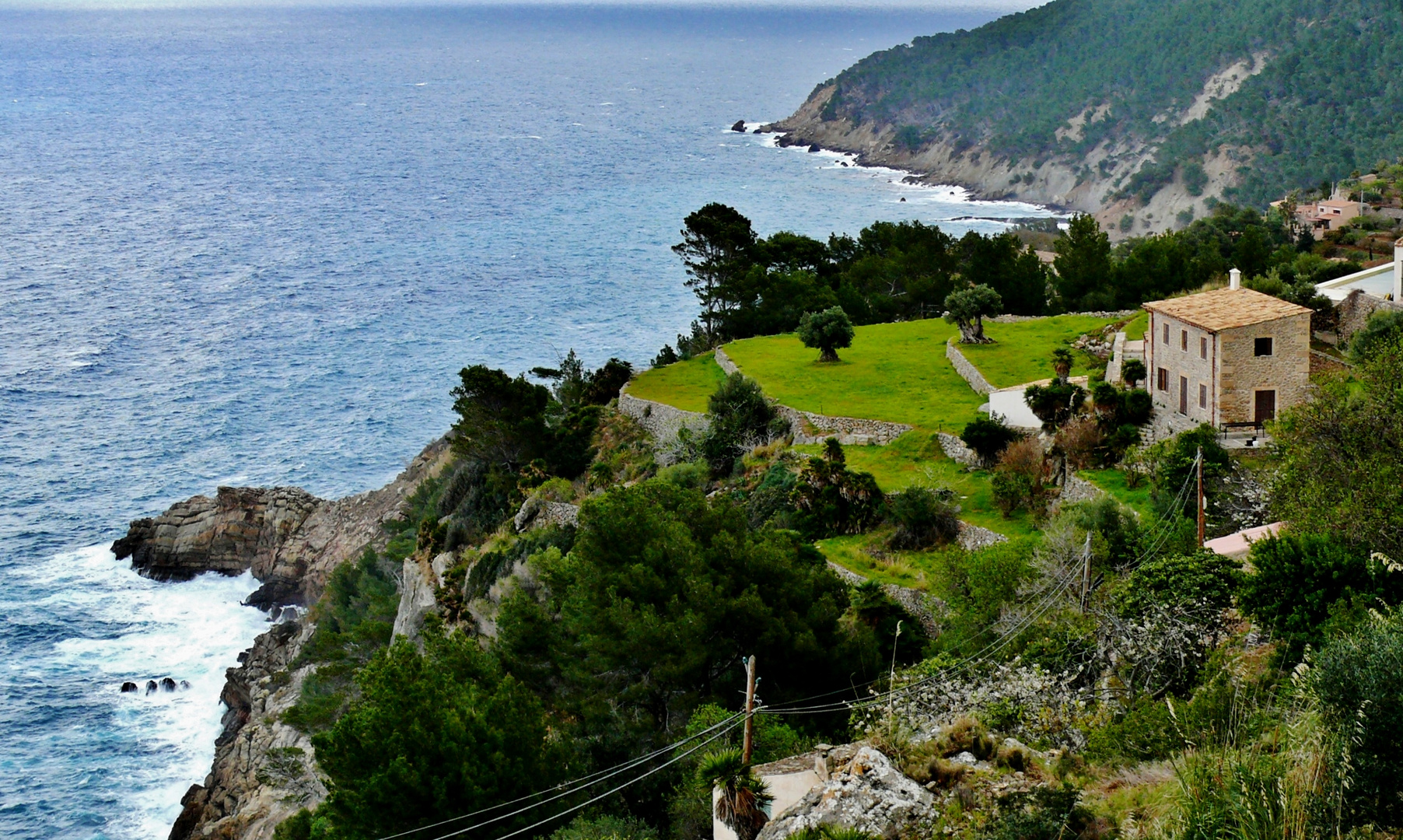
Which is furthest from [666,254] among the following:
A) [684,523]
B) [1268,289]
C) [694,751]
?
[694,751]

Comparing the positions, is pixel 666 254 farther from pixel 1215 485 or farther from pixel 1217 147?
pixel 1215 485

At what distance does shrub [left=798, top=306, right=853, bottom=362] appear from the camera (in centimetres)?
5366

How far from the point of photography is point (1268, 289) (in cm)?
4469

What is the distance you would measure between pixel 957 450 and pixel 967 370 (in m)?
8.53

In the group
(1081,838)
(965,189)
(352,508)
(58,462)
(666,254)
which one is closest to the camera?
(1081,838)

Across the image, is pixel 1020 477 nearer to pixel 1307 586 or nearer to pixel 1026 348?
pixel 1026 348

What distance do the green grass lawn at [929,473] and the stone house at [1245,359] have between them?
20.0 ft

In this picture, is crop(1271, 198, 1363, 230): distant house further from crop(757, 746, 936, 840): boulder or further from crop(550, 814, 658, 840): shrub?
crop(757, 746, 936, 840): boulder

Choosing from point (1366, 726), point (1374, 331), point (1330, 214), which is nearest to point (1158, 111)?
point (1330, 214)

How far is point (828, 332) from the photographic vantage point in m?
53.5

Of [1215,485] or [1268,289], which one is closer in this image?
[1215,485]

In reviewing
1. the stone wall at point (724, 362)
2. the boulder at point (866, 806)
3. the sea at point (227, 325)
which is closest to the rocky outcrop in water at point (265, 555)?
the sea at point (227, 325)

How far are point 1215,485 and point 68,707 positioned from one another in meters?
38.8

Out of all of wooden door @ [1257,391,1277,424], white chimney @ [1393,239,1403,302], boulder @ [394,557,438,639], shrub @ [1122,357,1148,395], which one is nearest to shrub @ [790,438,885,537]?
shrub @ [1122,357,1148,395]
